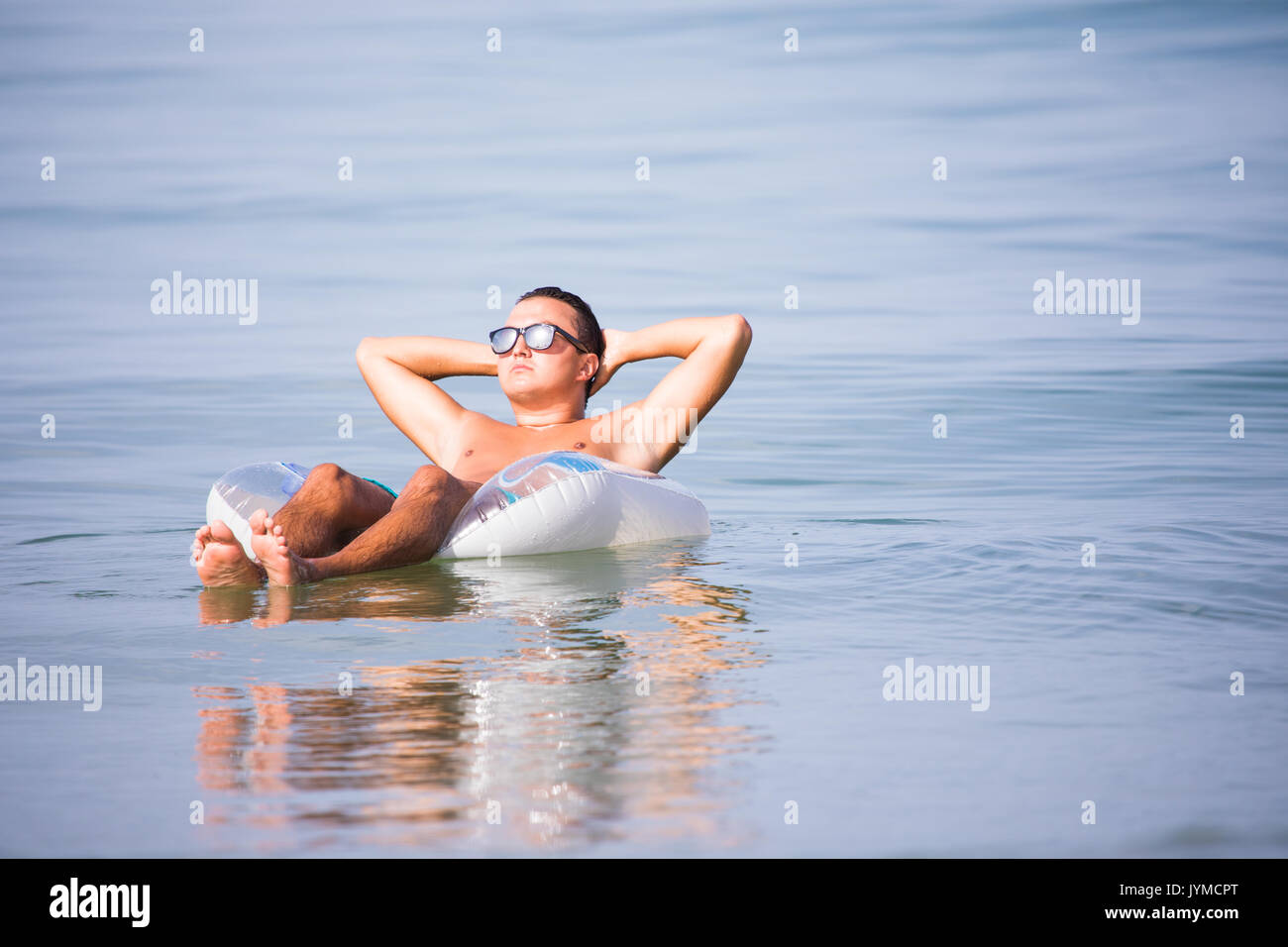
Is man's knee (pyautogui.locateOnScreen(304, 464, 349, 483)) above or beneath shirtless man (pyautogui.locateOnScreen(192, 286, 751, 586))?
beneath

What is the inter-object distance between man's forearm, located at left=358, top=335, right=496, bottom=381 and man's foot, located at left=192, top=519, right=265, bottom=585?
197 cm

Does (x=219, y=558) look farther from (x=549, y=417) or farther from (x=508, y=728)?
(x=549, y=417)

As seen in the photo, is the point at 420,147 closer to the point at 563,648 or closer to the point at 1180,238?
the point at 1180,238

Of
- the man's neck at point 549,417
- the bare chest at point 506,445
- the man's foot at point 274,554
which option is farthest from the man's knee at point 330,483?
the man's neck at point 549,417

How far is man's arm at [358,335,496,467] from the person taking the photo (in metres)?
6.05

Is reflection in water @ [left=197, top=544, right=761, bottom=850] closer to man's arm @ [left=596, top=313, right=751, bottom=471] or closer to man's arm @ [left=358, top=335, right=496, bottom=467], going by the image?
man's arm @ [left=596, top=313, right=751, bottom=471]

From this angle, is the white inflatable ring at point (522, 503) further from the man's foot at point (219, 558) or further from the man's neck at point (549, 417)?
the man's neck at point (549, 417)

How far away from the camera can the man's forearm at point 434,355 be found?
245 inches

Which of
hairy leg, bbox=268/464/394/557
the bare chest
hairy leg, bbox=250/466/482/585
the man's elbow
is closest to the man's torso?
the bare chest

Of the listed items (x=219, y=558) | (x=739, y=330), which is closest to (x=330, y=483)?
(x=219, y=558)

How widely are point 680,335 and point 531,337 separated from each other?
0.62m
